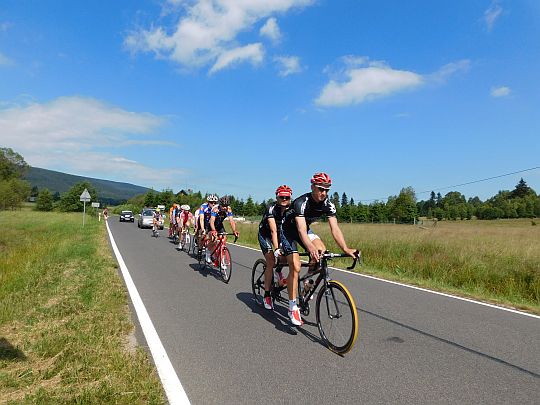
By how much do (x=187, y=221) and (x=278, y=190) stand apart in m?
11.5

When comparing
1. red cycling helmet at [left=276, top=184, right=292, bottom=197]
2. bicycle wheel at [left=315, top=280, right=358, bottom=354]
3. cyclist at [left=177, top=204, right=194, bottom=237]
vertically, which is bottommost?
bicycle wheel at [left=315, top=280, right=358, bottom=354]

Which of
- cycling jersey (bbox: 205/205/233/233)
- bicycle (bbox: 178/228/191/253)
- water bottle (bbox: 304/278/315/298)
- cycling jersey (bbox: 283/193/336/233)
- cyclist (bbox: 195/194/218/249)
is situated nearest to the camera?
cycling jersey (bbox: 283/193/336/233)

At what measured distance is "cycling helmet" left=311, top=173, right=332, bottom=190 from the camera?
16.4 feet

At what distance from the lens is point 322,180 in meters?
5.00

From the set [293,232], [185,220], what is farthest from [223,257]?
[185,220]

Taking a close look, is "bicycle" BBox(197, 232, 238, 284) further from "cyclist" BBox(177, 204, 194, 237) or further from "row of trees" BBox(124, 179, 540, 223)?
"row of trees" BBox(124, 179, 540, 223)

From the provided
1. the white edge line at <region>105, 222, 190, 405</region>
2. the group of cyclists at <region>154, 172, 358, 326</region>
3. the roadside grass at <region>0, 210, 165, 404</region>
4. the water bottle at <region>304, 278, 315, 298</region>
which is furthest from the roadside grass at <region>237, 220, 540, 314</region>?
the roadside grass at <region>0, 210, 165, 404</region>

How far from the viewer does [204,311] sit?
664 centimetres

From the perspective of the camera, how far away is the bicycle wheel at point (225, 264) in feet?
30.6

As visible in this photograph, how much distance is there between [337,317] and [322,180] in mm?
1651

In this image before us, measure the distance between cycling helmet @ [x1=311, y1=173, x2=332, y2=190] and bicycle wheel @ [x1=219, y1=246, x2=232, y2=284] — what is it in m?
4.73

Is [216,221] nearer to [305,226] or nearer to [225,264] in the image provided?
[225,264]

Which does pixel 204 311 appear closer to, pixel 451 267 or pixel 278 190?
pixel 278 190

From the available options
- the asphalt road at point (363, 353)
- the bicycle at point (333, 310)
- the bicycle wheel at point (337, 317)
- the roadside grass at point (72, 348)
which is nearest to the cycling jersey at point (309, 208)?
the bicycle at point (333, 310)
